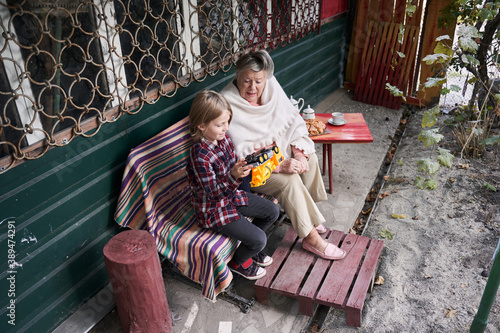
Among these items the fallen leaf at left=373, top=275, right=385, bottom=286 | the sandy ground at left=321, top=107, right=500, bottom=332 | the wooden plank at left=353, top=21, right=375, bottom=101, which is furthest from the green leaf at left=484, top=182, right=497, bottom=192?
the wooden plank at left=353, top=21, right=375, bottom=101

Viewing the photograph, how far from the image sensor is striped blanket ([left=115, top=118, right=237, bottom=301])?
9.05ft

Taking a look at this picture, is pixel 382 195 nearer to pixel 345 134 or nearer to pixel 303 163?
pixel 345 134

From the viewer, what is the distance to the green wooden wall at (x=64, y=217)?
7.58ft

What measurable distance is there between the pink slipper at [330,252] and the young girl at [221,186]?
0.41 m

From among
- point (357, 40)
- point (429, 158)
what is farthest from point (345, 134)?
point (357, 40)

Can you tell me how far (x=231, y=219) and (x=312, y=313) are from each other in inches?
34.6

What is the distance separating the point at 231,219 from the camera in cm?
277

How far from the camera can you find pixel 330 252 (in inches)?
122

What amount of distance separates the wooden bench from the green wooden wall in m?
0.15

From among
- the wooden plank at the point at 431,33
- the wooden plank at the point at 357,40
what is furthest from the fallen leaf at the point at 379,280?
the wooden plank at the point at 357,40

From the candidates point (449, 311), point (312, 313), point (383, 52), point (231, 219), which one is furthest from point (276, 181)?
point (383, 52)

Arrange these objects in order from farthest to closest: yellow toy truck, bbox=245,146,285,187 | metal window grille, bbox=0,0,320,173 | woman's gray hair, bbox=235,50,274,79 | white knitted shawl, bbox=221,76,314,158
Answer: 1. white knitted shawl, bbox=221,76,314,158
2. woman's gray hair, bbox=235,50,274,79
3. yellow toy truck, bbox=245,146,285,187
4. metal window grille, bbox=0,0,320,173

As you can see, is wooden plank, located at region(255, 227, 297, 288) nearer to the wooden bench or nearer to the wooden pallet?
the wooden pallet

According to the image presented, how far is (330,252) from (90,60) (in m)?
2.15
